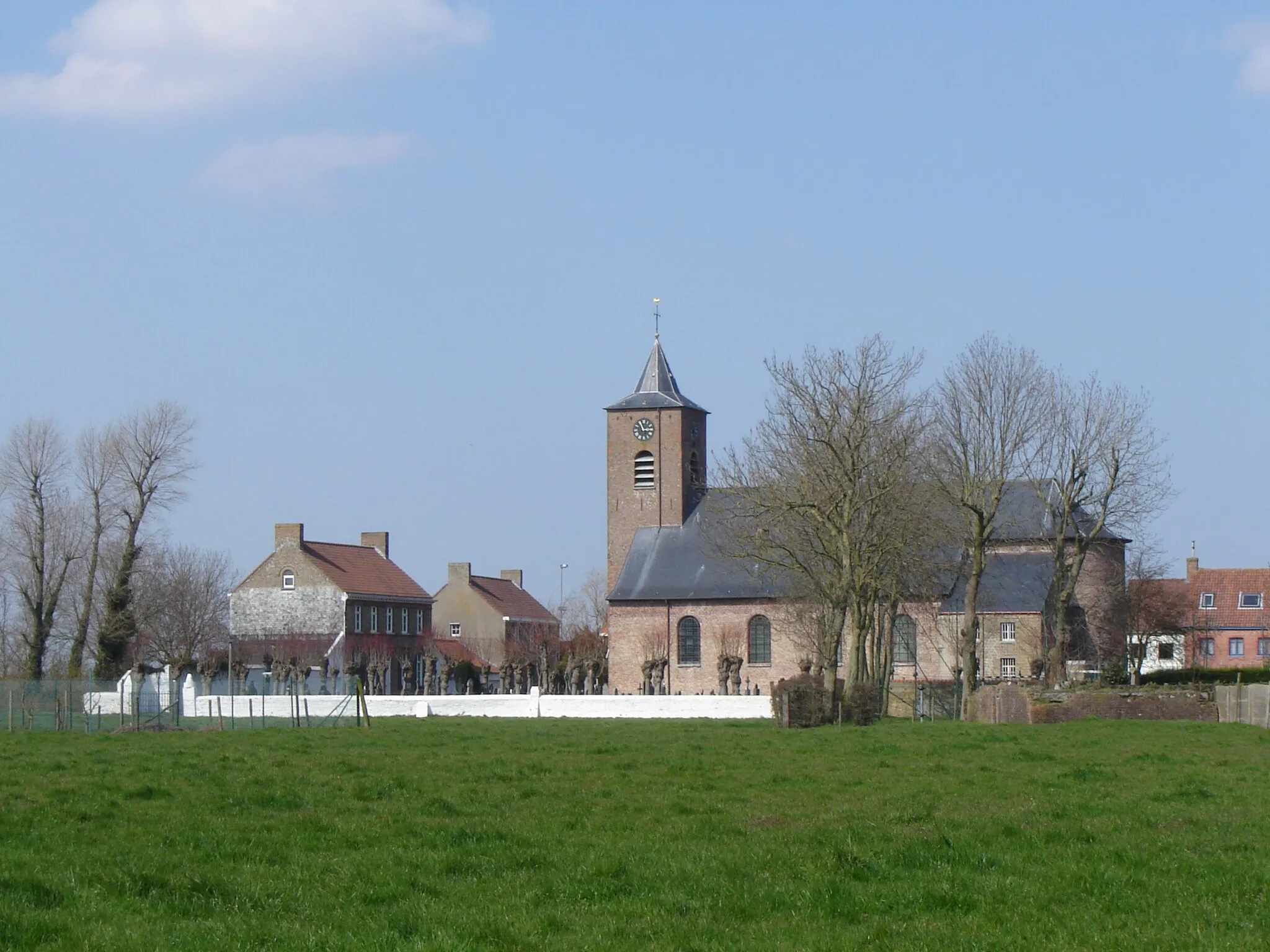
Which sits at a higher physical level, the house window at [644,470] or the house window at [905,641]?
the house window at [644,470]

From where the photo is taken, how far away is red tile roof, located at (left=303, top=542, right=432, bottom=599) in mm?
81188

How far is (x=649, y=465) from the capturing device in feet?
252

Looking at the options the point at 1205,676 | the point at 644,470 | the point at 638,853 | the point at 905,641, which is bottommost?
the point at 1205,676

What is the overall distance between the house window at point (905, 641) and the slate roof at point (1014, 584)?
5.53 ft

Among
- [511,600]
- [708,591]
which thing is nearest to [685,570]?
[708,591]

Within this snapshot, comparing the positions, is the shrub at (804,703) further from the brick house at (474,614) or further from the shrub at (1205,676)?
the brick house at (474,614)

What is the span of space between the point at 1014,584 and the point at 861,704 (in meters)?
33.8

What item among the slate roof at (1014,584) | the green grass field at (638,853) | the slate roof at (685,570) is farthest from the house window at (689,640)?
the green grass field at (638,853)

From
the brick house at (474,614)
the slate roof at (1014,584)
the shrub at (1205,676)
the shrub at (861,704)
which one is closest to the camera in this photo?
the shrub at (861,704)

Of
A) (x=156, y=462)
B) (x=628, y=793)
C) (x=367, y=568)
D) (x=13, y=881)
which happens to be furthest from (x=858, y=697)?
(x=367, y=568)

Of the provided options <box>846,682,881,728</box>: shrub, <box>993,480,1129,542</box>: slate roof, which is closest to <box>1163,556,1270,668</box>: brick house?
<box>993,480,1129,542</box>: slate roof

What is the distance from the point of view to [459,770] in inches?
837

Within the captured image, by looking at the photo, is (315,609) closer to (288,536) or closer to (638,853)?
(288,536)

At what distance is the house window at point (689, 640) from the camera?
72312 mm
